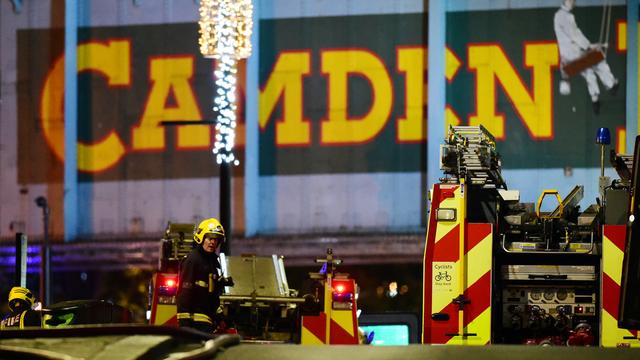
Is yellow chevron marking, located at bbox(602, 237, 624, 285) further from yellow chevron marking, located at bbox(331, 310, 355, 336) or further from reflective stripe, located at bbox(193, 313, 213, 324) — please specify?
yellow chevron marking, located at bbox(331, 310, 355, 336)

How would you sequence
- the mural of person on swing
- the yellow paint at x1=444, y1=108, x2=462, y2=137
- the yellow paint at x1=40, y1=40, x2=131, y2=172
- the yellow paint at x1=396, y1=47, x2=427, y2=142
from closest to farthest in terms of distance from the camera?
1. the mural of person on swing
2. the yellow paint at x1=444, y1=108, x2=462, y2=137
3. the yellow paint at x1=396, y1=47, x2=427, y2=142
4. the yellow paint at x1=40, y1=40, x2=131, y2=172

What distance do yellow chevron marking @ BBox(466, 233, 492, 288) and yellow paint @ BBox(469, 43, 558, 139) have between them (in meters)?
14.4

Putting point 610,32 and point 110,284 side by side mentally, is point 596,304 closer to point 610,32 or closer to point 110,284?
point 610,32

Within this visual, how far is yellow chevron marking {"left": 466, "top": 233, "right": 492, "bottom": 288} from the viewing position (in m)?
11.5

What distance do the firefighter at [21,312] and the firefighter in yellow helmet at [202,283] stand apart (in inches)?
52.9

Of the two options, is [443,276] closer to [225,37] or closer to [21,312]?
[21,312]

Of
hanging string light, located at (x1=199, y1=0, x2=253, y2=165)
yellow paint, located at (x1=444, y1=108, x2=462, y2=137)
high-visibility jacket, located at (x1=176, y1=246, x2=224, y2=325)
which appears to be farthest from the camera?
yellow paint, located at (x1=444, y1=108, x2=462, y2=137)

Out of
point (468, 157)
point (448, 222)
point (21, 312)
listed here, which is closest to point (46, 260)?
point (21, 312)

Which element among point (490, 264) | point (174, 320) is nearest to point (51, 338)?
point (490, 264)

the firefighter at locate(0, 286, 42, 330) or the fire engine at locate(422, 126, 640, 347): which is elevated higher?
the fire engine at locate(422, 126, 640, 347)

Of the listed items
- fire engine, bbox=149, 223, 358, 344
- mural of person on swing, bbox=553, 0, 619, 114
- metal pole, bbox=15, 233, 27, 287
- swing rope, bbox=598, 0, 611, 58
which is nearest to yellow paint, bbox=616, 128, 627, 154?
mural of person on swing, bbox=553, 0, 619, 114

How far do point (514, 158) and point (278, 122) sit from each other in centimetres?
460

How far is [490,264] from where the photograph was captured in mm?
11578

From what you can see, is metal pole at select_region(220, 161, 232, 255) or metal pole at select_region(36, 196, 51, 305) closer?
metal pole at select_region(220, 161, 232, 255)
